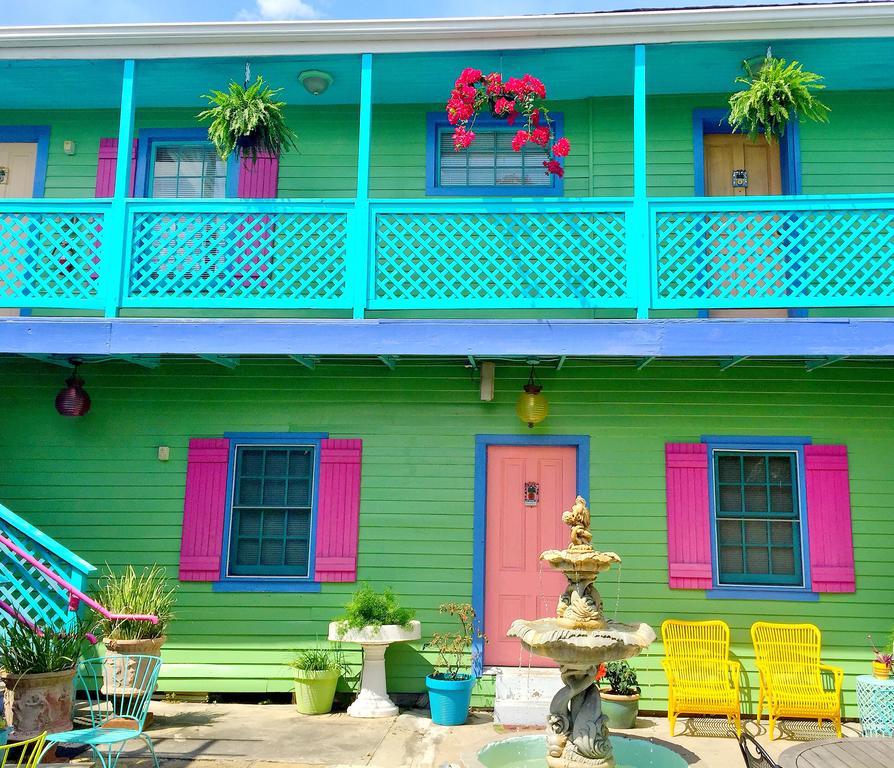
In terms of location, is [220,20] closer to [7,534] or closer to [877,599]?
[7,534]

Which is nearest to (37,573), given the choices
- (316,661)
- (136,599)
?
(136,599)

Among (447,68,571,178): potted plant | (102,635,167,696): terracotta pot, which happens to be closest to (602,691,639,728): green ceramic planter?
(102,635,167,696): terracotta pot

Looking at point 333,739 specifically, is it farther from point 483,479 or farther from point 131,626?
point 483,479

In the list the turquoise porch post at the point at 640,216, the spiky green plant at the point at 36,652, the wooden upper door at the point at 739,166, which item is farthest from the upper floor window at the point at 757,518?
the spiky green plant at the point at 36,652

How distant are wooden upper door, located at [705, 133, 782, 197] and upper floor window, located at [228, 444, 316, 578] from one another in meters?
5.23

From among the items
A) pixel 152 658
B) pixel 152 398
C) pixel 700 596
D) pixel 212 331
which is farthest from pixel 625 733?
pixel 152 398

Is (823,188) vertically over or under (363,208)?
over

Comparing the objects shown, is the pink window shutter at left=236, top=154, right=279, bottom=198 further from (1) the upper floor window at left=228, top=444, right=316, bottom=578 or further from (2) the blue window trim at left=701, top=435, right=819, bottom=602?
(2) the blue window trim at left=701, top=435, right=819, bottom=602

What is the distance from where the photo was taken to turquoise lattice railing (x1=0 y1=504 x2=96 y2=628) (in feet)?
23.3

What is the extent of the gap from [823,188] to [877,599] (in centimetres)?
420

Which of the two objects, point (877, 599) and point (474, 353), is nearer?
point (474, 353)

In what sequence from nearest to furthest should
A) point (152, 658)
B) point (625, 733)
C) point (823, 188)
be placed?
point (152, 658) → point (625, 733) → point (823, 188)

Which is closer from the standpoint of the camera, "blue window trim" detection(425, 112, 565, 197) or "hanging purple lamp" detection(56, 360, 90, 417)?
"hanging purple lamp" detection(56, 360, 90, 417)

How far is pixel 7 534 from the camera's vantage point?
24.2ft
